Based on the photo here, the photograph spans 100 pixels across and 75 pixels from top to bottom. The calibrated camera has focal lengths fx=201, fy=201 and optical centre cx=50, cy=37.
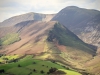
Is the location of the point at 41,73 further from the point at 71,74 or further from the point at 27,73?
the point at 71,74

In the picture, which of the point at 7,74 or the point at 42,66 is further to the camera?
the point at 42,66

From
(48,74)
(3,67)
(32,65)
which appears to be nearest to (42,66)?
(32,65)

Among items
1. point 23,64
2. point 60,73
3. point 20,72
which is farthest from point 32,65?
point 60,73

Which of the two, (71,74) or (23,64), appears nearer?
(71,74)

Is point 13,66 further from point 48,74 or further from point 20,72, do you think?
point 48,74

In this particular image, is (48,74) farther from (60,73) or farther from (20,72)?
(20,72)

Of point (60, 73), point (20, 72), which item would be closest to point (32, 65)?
point (20, 72)

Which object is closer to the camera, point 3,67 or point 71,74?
point 71,74

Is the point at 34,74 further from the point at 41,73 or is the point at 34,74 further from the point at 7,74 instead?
the point at 7,74
